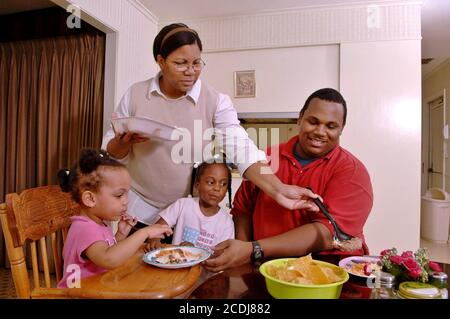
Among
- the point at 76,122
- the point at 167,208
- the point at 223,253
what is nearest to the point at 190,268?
the point at 223,253

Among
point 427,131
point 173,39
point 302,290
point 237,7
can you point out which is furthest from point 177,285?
point 427,131

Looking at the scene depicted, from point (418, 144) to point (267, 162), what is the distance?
137 centimetres

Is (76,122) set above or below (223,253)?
above

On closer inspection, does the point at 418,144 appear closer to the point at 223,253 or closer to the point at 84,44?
the point at 223,253

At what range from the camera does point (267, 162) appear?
0.87 m

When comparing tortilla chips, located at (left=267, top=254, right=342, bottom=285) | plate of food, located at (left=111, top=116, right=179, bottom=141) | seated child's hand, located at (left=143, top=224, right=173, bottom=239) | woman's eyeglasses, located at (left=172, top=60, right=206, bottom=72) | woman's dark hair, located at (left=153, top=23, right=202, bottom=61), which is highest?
woman's dark hair, located at (left=153, top=23, right=202, bottom=61)

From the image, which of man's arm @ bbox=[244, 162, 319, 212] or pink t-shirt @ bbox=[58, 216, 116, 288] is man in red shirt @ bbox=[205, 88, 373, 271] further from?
pink t-shirt @ bbox=[58, 216, 116, 288]

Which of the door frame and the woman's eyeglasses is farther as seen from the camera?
the door frame

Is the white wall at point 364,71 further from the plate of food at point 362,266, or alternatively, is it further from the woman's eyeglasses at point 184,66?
the plate of food at point 362,266

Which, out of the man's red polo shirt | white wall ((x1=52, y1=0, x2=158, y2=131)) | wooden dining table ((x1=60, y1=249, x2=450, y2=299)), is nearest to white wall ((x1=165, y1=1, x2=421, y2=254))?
white wall ((x1=52, y1=0, x2=158, y2=131))

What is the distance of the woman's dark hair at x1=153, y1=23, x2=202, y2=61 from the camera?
29.7 inches

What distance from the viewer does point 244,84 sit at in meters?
2.02

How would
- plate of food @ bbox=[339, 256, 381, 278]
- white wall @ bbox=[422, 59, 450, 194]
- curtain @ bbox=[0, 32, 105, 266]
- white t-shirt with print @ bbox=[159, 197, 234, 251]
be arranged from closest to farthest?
plate of food @ bbox=[339, 256, 381, 278], white t-shirt with print @ bbox=[159, 197, 234, 251], curtain @ bbox=[0, 32, 105, 266], white wall @ bbox=[422, 59, 450, 194]

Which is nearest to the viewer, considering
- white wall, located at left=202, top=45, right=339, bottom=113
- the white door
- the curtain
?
the curtain
